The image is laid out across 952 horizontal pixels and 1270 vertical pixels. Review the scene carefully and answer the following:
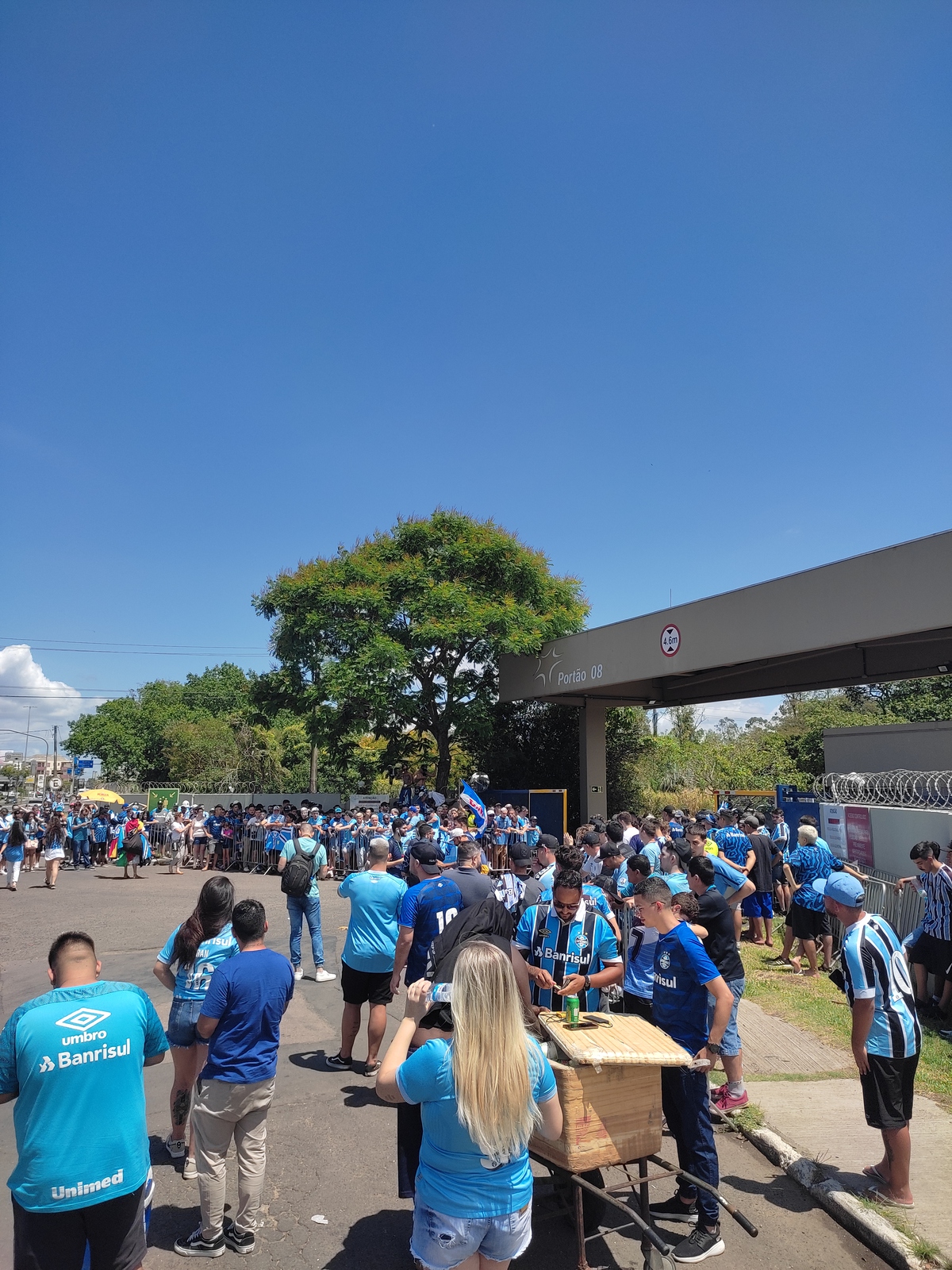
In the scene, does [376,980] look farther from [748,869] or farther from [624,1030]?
[748,869]

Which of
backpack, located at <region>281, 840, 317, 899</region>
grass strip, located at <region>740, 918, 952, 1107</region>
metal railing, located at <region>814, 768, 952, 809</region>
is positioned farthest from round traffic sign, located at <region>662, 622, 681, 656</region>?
backpack, located at <region>281, 840, 317, 899</region>

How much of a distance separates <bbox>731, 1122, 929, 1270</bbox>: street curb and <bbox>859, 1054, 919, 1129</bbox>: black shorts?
48 cm

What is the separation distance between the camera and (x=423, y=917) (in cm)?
583

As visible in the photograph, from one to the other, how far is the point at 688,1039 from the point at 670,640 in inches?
686

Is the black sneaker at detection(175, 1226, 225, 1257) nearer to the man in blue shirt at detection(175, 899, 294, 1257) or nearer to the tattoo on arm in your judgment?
the man in blue shirt at detection(175, 899, 294, 1257)

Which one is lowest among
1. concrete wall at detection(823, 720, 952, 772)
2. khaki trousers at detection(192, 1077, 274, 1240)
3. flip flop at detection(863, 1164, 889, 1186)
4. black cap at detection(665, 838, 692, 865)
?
flip flop at detection(863, 1164, 889, 1186)

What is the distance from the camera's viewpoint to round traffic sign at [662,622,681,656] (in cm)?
2102

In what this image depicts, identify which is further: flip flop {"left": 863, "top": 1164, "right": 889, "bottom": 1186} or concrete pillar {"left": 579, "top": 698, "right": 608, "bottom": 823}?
concrete pillar {"left": 579, "top": 698, "right": 608, "bottom": 823}

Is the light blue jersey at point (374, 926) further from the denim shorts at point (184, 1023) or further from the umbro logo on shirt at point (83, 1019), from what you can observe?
the umbro logo on shirt at point (83, 1019)

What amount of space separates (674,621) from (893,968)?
17.1 metres

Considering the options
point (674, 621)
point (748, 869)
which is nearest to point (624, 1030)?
point (748, 869)

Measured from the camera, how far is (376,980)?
646cm

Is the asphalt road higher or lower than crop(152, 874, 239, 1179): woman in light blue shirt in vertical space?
lower

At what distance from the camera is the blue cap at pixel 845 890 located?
15.2 feet
